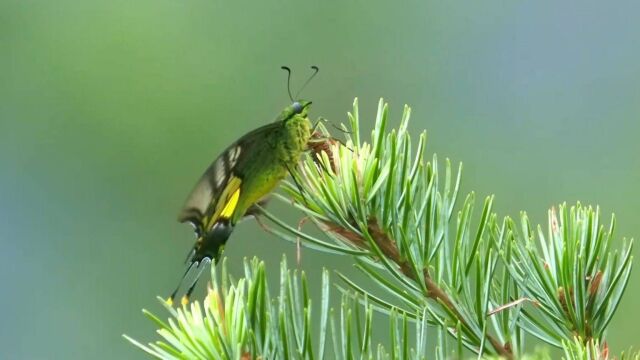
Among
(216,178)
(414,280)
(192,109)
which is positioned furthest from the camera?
(192,109)

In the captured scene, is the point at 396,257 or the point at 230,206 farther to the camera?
the point at 230,206

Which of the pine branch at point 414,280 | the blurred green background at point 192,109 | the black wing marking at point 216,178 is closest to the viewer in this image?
the pine branch at point 414,280

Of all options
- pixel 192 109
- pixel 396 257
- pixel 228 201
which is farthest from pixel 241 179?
pixel 192 109

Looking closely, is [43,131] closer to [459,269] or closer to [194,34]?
[194,34]

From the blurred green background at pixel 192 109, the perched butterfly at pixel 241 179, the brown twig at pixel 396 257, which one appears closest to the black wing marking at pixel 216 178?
the perched butterfly at pixel 241 179

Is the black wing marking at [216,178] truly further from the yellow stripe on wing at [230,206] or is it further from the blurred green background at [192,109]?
the blurred green background at [192,109]

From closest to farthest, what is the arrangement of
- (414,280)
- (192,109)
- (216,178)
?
(414,280), (216,178), (192,109)

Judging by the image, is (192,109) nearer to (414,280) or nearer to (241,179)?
(241,179)
